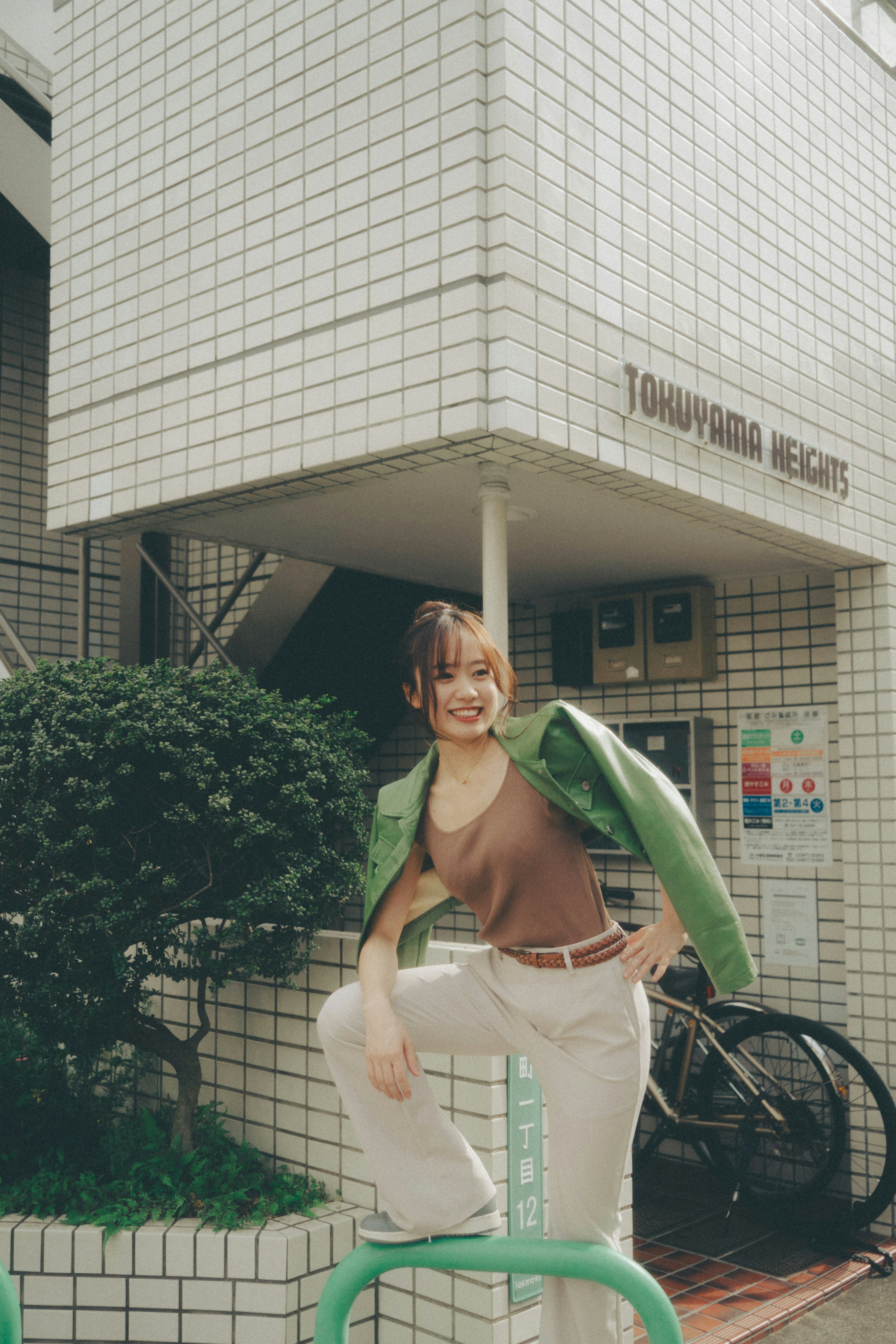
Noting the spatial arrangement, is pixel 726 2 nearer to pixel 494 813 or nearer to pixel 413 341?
pixel 413 341

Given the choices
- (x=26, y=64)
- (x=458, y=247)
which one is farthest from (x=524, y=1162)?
(x=26, y=64)

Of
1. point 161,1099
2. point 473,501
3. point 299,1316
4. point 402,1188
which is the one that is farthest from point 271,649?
point 402,1188

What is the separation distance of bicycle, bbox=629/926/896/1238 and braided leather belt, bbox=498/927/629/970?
112 inches

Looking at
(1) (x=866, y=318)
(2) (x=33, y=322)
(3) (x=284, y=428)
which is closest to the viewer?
(3) (x=284, y=428)

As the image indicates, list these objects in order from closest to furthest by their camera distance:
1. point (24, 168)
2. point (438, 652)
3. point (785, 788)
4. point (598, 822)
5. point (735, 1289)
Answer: point (598, 822) → point (438, 652) → point (735, 1289) → point (785, 788) → point (24, 168)

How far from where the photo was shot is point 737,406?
4.26m

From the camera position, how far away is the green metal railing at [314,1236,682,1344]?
1565 mm

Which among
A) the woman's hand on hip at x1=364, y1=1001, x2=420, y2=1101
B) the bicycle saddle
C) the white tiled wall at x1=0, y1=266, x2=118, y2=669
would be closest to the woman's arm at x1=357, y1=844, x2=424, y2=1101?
the woman's hand on hip at x1=364, y1=1001, x2=420, y2=1101

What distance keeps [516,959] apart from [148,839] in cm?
190

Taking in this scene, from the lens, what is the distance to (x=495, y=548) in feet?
12.3

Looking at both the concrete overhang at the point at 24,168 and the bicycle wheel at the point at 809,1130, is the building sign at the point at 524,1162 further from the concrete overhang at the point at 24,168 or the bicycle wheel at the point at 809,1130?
the concrete overhang at the point at 24,168

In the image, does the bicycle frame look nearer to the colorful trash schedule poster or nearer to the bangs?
the colorful trash schedule poster

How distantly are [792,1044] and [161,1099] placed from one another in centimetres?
297

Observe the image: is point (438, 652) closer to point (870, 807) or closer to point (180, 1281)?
point (180, 1281)
